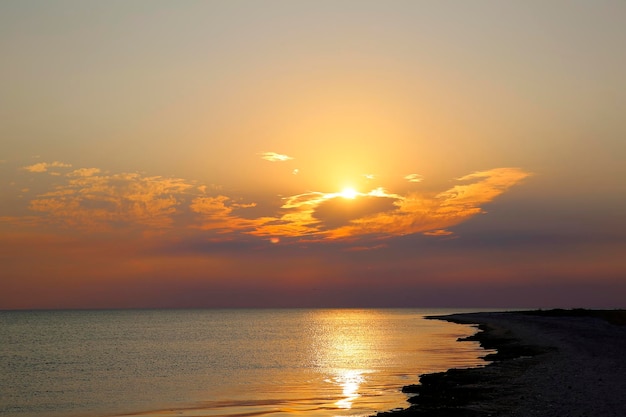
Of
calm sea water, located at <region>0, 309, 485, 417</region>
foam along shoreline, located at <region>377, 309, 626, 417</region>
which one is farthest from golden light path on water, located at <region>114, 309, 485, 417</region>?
foam along shoreline, located at <region>377, 309, 626, 417</region>

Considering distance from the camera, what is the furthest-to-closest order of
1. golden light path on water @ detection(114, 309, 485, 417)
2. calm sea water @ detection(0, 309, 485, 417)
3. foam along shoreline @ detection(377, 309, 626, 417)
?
calm sea water @ detection(0, 309, 485, 417) < golden light path on water @ detection(114, 309, 485, 417) < foam along shoreline @ detection(377, 309, 626, 417)

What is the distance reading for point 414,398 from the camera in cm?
3669

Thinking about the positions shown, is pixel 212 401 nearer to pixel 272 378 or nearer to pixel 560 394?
pixel 272 378

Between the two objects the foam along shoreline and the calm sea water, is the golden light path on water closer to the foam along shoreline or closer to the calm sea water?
the calm sea water

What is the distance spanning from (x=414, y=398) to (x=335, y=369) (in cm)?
2447

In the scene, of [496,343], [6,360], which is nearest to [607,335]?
[496,343]

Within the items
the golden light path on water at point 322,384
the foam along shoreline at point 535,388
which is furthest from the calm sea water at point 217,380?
the foam along shoreline at point 535,388

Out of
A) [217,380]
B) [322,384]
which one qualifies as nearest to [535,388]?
[322,384]

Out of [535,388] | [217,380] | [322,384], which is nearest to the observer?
[535,388]

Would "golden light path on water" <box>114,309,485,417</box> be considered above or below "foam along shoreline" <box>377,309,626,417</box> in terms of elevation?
below

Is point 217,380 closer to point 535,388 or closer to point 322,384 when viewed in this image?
point 322,384

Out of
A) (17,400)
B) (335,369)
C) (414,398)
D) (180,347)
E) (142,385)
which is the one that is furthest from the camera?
(180,347)

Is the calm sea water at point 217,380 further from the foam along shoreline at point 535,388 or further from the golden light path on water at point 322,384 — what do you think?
the foam along shoreline at point 535,388

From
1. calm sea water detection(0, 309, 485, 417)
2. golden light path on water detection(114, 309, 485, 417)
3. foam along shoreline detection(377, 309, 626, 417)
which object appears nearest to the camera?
foam along shoreline detection(377, 309, 626, 417)
